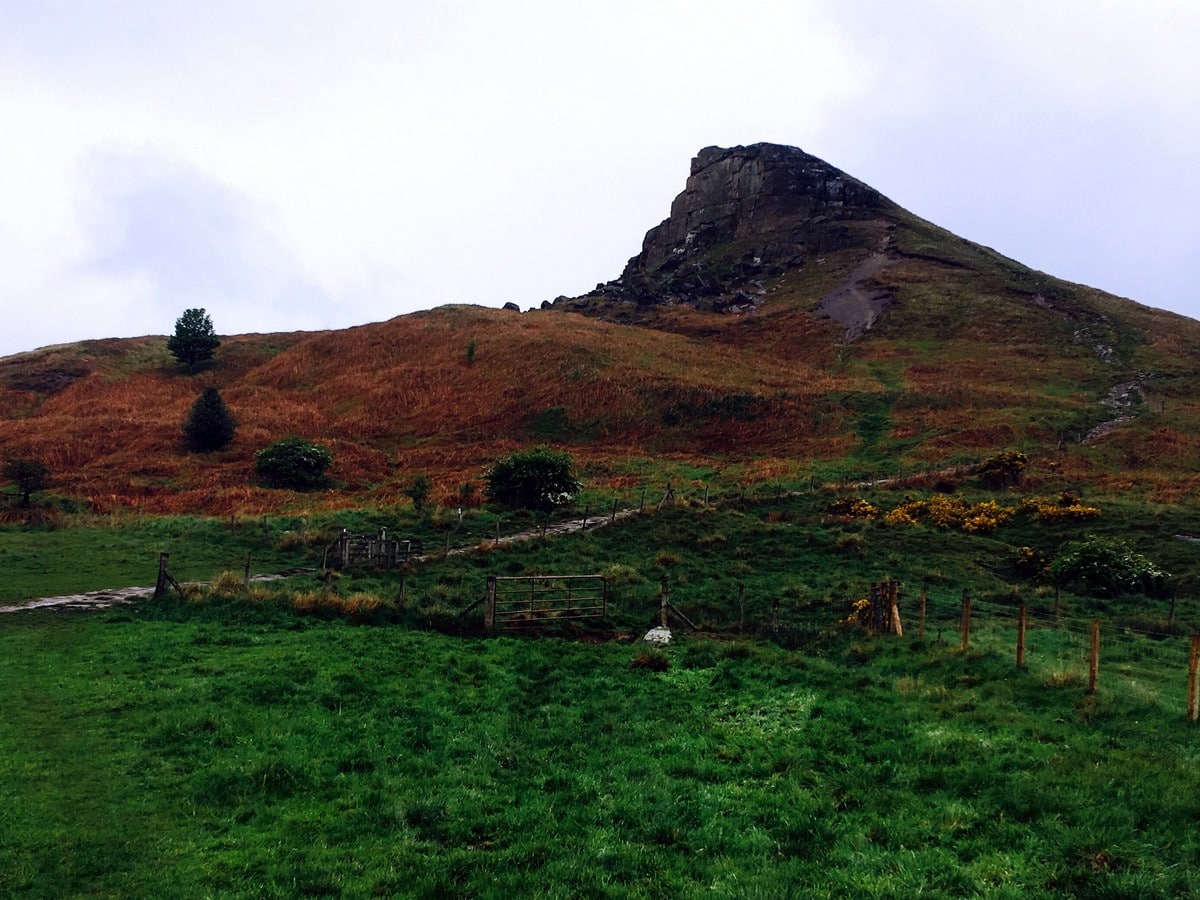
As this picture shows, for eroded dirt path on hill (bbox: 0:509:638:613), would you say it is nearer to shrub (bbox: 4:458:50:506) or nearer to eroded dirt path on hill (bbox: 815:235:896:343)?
shrub (bbox: 4:458:50:506)

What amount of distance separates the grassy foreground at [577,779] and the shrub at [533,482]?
2308cm

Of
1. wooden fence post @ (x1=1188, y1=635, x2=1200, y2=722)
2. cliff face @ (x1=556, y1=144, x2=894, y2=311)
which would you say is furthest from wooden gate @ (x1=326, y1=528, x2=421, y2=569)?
cliff face @ (x1=556, y1=144, x2=894, y2=311)

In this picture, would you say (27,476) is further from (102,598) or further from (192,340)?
(192,340)

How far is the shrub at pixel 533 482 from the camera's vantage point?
132ft

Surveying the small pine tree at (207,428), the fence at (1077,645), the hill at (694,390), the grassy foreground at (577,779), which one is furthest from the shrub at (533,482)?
the small pine tree at (207,428)

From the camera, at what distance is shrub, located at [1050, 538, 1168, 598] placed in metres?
26.6

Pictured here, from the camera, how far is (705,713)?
1393 centimetres

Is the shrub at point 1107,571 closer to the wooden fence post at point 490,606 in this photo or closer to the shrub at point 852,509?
the shrub at point 852,509

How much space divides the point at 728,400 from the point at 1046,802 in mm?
59817

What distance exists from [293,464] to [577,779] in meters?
43.4

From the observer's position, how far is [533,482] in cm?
4019

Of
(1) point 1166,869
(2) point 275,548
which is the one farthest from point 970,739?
(2) point 275,548

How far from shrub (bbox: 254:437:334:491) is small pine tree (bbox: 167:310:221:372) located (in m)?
43.0

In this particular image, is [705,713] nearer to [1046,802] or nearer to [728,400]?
[1046,802]
